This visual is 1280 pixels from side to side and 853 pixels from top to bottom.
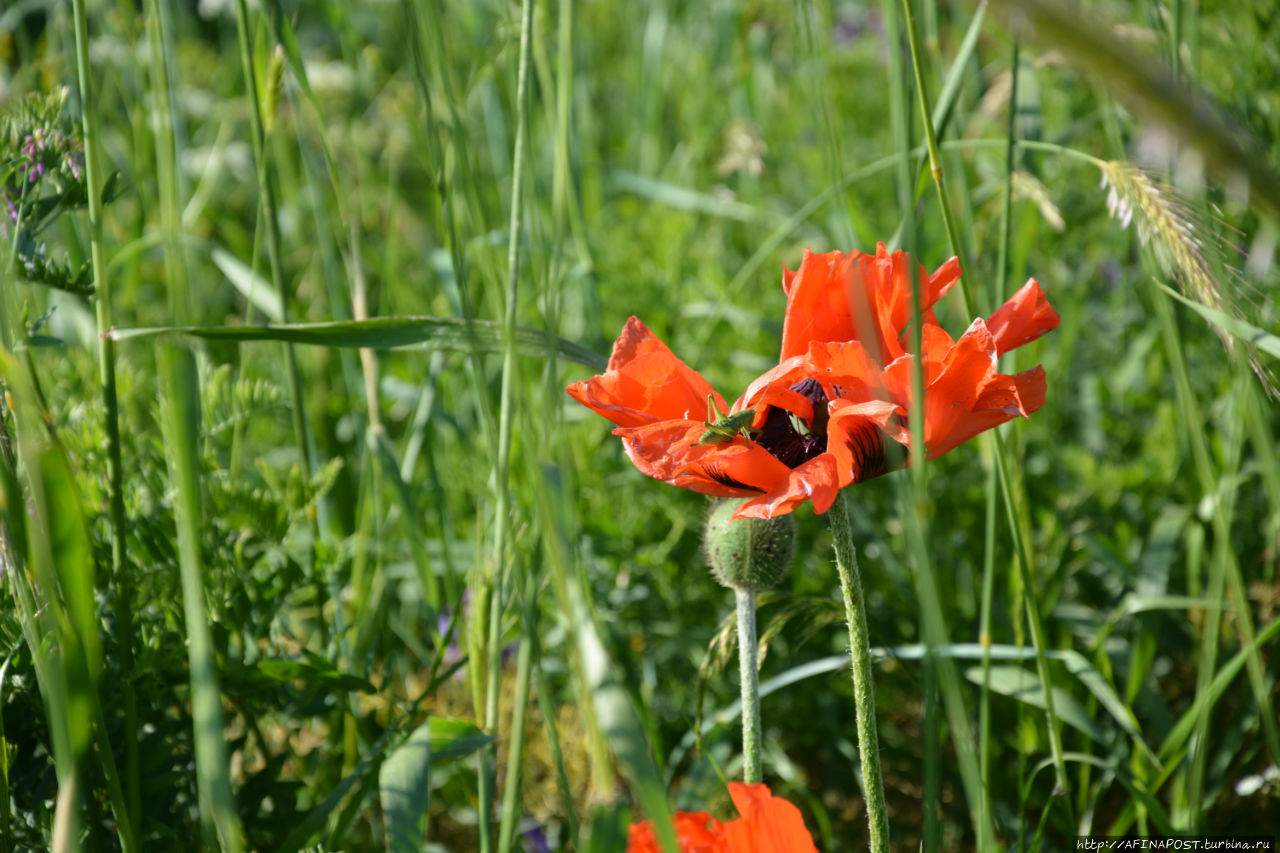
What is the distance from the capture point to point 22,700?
1123mm

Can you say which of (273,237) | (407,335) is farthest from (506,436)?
(273,237)

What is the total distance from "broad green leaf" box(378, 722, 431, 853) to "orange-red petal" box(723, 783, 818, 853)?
34 centimetres

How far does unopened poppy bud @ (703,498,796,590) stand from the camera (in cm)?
99

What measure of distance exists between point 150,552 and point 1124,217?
1.11 m

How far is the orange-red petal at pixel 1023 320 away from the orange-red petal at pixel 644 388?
0.26 meters

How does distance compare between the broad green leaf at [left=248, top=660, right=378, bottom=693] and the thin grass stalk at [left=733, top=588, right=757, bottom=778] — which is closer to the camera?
the thin grass stalk at [left=733, top=588, right=757, bottom=778]

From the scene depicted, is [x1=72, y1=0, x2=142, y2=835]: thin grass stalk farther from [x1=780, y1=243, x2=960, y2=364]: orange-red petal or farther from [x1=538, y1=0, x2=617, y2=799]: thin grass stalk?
[x1=780, y1=243, x2=960, y2=364]: orange-red petal

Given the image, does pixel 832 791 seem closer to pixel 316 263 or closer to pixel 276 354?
pixel 276 354

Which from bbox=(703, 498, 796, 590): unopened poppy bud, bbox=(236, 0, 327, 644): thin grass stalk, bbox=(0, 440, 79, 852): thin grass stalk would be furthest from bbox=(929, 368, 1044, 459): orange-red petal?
bbox=(236, 0, 327, 644): thin grass stalk

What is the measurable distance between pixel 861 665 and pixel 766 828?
16 cm

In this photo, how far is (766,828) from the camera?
799mm

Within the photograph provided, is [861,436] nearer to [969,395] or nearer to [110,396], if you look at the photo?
[969,395]

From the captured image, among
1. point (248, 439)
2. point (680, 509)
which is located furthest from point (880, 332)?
point (248, 439)

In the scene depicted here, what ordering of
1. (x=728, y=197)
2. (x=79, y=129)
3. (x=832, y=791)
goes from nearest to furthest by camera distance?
(x=79, y=129)
(x=832, y=791)
(x=728, y=197)
